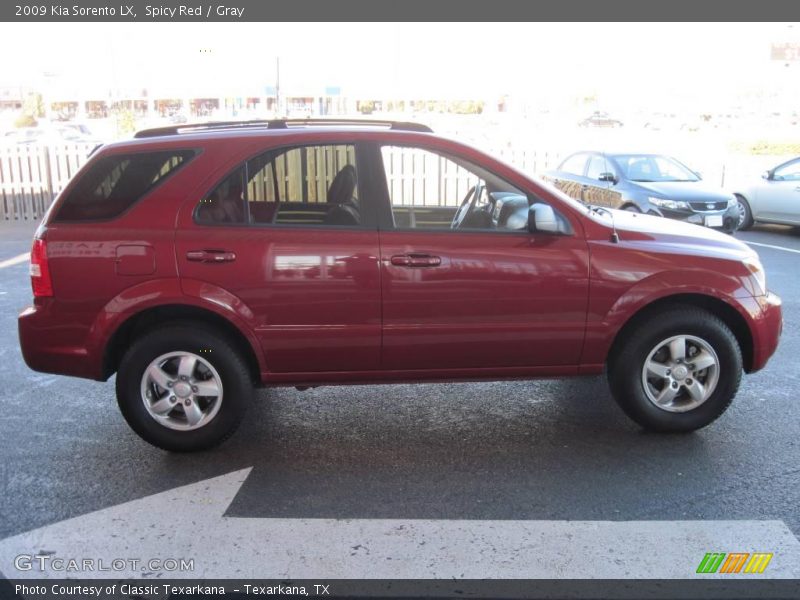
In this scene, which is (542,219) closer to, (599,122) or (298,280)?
(298,280)

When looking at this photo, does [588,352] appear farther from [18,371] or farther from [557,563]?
[18,371]

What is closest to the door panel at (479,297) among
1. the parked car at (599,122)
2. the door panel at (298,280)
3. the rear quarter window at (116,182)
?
the door panel at (298,280)

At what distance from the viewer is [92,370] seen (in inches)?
161

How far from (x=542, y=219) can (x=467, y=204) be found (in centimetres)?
62

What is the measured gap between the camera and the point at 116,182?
4098 millimetres

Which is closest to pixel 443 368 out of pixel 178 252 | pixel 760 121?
pixel 178 252

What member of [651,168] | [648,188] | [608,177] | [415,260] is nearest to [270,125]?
[415,260]

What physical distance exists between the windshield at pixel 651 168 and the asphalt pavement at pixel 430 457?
661 centimetres

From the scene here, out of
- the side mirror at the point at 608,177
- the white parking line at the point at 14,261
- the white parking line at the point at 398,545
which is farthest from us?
the side mirror at the point at 608,177

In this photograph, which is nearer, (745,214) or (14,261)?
(14,261)

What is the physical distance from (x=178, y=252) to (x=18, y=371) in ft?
8.42

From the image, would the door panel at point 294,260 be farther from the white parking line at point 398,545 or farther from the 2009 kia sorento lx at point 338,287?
the white parking line at point 398,545

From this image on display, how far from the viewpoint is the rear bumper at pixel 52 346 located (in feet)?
13.3

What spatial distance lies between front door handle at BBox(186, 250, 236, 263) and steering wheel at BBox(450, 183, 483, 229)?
52.7 inches
